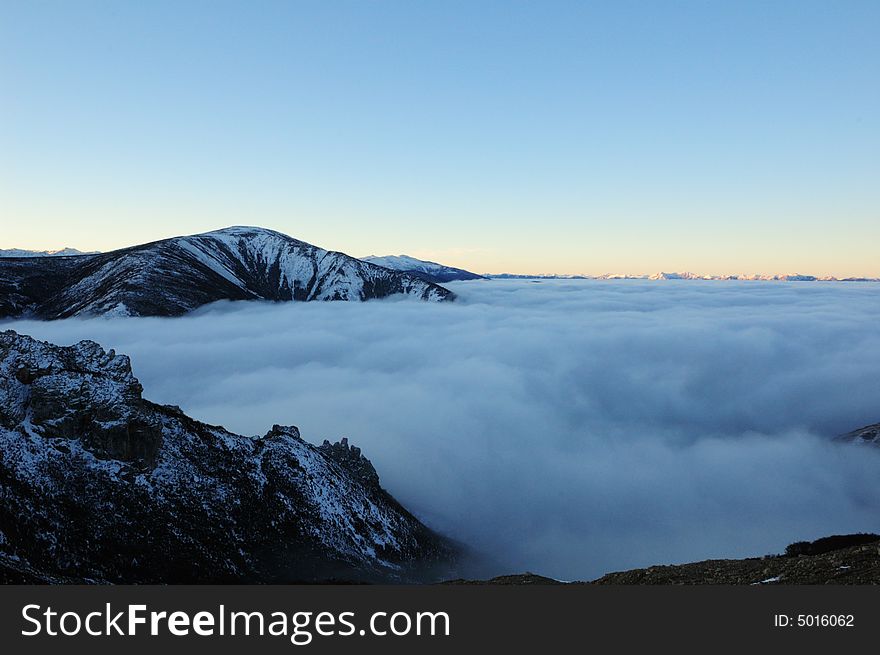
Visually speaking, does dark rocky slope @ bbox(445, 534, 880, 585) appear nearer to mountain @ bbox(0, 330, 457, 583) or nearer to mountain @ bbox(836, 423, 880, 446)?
mountain @ bbox(0, 330, 457, 583)

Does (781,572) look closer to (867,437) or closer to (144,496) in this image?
(144,496)

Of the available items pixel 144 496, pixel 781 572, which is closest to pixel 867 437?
pixel 781 572

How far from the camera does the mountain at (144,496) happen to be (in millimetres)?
40531

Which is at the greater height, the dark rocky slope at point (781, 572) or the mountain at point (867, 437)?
the dark rocky slope at point (781, 572)

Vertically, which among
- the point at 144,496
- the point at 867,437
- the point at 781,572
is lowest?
the point at 867,437

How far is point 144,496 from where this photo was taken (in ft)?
157

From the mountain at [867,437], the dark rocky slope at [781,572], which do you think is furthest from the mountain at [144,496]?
the mountain at [867,437]

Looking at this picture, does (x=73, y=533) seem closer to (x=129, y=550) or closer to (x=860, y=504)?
(x=129, y=550)

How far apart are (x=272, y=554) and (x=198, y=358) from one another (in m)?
147

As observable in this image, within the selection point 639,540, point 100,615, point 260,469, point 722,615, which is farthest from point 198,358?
point 722,615

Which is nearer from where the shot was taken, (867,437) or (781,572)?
(781,572)

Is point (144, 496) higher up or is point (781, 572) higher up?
point (781, 572)

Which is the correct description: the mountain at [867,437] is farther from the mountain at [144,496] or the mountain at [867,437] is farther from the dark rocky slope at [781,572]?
the dark rocky slope at [781,572]

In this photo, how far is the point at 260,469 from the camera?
198 feet
